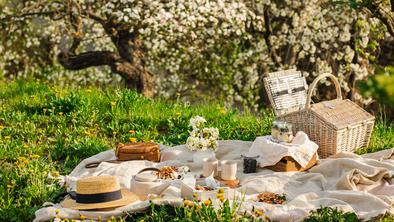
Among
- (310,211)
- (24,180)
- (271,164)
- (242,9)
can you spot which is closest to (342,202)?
(310,211)

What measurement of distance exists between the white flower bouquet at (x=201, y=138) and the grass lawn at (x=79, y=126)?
71 centimetres

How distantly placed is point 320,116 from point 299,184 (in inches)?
40.4

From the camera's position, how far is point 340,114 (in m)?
6.10

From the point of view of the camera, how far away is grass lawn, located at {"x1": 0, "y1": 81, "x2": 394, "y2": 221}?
18.8 ft

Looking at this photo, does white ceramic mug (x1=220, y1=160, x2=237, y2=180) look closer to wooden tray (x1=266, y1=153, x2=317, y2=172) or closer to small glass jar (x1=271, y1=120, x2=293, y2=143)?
wooden tray (x1=266, y1=153, x2=317, y2=172)

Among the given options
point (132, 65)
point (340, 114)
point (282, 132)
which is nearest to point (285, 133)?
point (282, 132)

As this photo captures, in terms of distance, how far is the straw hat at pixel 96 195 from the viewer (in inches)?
164

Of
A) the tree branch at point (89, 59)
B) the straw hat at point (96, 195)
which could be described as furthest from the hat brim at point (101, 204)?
the tree branch at point (89, 59)

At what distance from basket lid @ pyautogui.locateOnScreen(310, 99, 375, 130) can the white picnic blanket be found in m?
0.34

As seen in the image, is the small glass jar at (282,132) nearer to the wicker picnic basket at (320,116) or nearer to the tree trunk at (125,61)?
the wicker picnic basket at (320,116)

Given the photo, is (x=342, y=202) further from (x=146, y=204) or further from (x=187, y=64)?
(x=187, y=64)

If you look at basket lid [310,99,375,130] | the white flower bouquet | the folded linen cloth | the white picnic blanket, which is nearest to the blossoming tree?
basket lid [310,99,375,130]

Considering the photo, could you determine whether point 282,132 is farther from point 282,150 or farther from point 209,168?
point 209,168

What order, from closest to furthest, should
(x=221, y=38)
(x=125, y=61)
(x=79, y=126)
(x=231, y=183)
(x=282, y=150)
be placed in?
(x=231, y=183)
(x=282, y=150)
(x=79, y=126)
(x=125, y=61)
(x=221, y=38)
